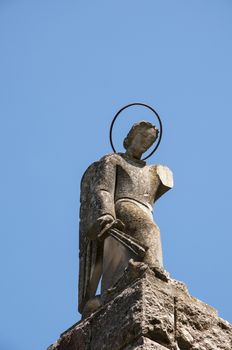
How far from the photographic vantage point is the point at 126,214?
24.0 feet

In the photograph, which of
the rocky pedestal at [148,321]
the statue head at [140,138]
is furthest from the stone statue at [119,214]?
the rocky pedestal at [148,321]

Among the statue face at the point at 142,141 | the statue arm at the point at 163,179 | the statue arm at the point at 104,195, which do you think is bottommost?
the statue arm at the point at 104,195

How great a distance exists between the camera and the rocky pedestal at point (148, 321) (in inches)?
228

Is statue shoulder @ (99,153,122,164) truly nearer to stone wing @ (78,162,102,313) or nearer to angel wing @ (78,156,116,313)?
angel wing @ (78,156,116,313)

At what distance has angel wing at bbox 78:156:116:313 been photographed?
7.26m

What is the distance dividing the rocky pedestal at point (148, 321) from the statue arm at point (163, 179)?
165 centimetres

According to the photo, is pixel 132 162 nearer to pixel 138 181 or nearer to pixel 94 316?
pixel 138 181

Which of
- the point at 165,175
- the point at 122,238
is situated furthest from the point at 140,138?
the point at 122,238

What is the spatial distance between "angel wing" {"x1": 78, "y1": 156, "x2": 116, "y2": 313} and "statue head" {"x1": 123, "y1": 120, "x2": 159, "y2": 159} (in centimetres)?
46

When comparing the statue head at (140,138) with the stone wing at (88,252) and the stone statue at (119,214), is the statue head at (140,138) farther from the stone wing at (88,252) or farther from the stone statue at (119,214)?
the stone wing at (88,252)

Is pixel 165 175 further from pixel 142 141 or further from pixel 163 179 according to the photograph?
pixel 142 141

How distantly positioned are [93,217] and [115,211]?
0.22 metres

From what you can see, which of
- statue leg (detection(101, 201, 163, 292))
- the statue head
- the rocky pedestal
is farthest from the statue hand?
the statue head

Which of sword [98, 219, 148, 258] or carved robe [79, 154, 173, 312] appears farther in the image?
carved robe [79, 154, 173, 312]
